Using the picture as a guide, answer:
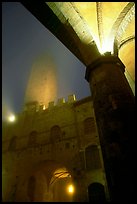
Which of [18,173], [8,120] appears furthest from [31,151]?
[8,120]

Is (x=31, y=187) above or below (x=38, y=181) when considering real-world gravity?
below

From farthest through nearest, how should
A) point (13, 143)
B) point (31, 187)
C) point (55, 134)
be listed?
1. point (13, 143)
2. point (55, 134)
3. point (31, 187)

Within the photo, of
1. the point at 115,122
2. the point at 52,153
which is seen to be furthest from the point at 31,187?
the point at 115,122

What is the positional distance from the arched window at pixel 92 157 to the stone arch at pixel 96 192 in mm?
1085

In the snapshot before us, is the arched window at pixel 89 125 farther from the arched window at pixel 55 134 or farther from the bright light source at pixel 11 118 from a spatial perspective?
the bright light source at pixel 11 118

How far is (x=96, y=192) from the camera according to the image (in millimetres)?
11758

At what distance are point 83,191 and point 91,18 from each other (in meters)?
10.8

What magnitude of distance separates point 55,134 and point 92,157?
369 centimetres

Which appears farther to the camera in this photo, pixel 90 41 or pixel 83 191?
pixel 83 191

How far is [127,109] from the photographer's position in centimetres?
287

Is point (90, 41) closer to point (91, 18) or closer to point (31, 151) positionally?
point (91, 18)

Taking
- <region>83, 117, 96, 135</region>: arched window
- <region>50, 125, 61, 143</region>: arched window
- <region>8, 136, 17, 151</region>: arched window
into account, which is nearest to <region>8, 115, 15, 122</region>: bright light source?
<region>8, 136, 17, 151</region>: arched window

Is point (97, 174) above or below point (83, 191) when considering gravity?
above

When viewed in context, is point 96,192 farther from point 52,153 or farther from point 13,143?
point 13,143
